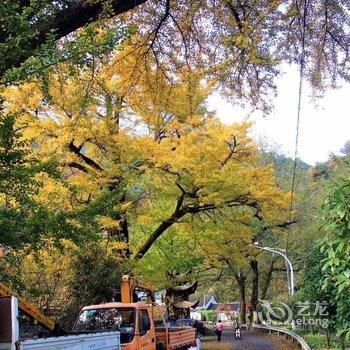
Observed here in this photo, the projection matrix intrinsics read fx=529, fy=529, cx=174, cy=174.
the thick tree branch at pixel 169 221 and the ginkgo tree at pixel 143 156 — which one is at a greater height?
the ginkgo tree at pixel 143 156

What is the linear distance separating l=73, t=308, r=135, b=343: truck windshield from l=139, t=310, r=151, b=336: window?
0.23m

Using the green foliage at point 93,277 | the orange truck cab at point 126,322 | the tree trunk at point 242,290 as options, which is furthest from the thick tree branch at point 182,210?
the tree trunk at point 242,290

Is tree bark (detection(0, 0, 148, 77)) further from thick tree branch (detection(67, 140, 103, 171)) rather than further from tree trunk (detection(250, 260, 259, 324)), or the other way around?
tree trunk (detection(250, 260, 259, 324))

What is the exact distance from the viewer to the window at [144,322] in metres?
12.2

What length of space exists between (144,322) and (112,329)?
1.00 meters

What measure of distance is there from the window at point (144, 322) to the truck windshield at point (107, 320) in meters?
0.23

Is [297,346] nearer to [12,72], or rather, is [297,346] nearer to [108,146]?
[108,146]

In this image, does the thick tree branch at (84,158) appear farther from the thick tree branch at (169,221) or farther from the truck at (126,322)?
the truck at (126,322)

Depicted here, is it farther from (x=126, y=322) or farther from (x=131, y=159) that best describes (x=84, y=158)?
(x=126, y=322)

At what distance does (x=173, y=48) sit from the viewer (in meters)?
10.1

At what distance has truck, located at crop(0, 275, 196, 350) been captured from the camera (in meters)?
5.65

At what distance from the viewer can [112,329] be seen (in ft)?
38.5

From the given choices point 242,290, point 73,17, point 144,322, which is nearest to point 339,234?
point 73,17

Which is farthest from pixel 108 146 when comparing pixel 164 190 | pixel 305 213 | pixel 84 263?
pixel 305 213
